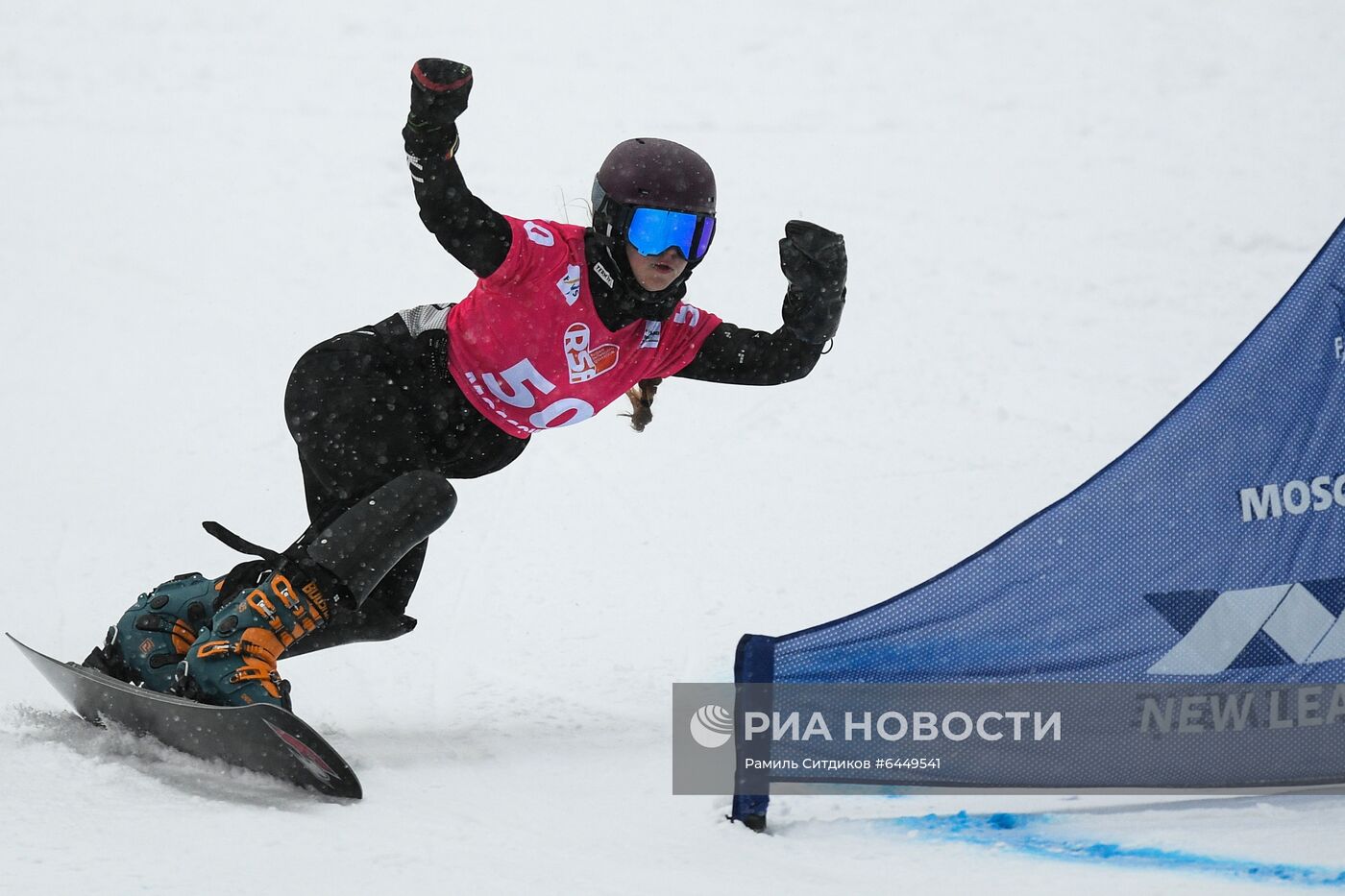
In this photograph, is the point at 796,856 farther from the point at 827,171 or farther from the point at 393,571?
the point at 827,171

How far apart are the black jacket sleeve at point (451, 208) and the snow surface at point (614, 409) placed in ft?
4.23

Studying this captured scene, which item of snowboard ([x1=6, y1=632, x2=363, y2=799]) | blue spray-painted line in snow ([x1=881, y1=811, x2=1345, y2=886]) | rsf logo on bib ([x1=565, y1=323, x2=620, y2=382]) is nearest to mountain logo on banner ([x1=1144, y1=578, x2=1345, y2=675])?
blue spray-painted line in snow ([x1=881, y1=811, x2=1345, y2=886])

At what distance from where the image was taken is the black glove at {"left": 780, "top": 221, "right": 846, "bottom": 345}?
3.63 meters

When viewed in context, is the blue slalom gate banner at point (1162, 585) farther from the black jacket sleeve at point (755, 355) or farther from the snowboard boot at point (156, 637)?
the snowboard boot at point (156, 637)

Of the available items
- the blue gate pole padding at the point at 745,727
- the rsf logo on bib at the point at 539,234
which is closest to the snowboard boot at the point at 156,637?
the rsf logo on bib at the point at 539,234

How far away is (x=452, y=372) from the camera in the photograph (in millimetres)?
3926

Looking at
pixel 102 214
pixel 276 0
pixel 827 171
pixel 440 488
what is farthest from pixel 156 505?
pixel 276 0

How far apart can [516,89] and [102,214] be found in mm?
3444

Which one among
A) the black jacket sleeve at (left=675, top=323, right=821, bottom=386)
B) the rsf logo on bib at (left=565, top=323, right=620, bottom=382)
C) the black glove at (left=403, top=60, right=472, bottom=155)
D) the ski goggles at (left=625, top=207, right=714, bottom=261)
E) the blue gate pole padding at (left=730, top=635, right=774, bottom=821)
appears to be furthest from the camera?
the black jacket sleeve at (left=675, top=323, right=821, bottom=386)

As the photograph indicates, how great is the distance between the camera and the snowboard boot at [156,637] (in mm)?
3781

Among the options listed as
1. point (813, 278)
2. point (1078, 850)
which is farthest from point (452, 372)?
point (1078, 850)

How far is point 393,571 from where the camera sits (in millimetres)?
4168

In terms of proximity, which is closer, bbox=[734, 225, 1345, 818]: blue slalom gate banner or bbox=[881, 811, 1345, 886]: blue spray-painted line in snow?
bbox=[881, 811, 1345, 886]: blue spray-painted line in snow

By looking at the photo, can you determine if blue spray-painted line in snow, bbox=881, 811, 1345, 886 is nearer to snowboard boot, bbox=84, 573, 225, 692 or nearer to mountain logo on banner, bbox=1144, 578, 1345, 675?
mountain logo on banner, bbox=1144, 578, 1345, 675
